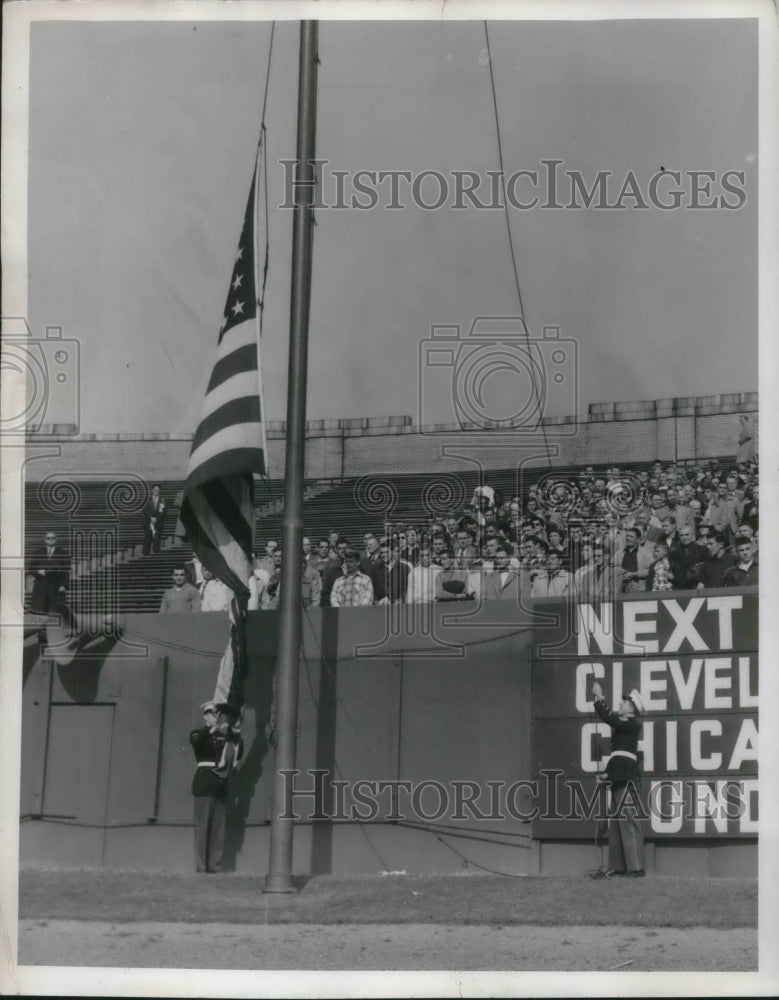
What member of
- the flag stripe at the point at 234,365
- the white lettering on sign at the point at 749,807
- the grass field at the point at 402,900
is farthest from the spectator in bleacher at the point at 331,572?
the white lettering on sign at the point at 749,807

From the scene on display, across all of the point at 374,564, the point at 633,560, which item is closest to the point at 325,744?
the point at 374,564

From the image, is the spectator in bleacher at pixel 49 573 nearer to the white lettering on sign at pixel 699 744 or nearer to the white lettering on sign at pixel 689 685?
the white lettering on sign at pixel 689 685

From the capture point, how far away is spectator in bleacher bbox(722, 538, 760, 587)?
10.4 meters

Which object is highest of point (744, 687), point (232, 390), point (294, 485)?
point (232, 390)

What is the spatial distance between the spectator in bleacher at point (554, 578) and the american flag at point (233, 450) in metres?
1.89

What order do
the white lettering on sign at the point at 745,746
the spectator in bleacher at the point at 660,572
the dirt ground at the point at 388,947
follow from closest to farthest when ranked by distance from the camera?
1. the dirt ground at the point at 388,947
2. the white lettering on sign at the point at 745,746
3. the spectator in bleacher at the point at 660,572

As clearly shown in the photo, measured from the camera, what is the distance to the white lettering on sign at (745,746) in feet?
33.7

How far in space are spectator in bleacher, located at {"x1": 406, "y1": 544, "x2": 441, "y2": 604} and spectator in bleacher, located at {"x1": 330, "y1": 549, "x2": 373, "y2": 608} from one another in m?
0.28

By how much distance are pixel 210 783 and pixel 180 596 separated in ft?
4.15

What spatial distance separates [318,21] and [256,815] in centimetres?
501

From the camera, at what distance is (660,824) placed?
1042cm

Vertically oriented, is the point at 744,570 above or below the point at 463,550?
below

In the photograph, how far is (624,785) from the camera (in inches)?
413

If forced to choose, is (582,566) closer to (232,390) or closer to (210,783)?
(232,390)
